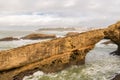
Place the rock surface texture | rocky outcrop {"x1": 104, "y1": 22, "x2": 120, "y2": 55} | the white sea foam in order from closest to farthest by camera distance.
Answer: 1. the white sea foam
2. the rock surface texture
3. rocky outcrop {"x1": 104, "y1": 22, "x2": 120, "y2": 55}

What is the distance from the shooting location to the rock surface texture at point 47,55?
16.3 metres

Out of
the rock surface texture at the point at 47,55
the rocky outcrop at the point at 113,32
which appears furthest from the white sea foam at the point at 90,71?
the rocky outcrop at the point at 113,32

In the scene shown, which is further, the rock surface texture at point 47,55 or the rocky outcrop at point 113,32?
the rocky outcrop at point 113,32

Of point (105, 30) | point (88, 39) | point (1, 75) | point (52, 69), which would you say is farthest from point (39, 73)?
point (105, 30)

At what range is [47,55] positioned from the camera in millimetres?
17234

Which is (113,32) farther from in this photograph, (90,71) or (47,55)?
(47,55)

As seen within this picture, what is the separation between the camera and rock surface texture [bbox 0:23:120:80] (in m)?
16.3

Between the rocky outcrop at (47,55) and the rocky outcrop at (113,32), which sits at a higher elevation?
the rocky outcrop at (113,32)

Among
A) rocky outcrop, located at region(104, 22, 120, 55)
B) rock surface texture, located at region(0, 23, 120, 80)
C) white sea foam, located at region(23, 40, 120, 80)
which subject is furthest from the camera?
rocky outcrop, located at region(104, 22, 120, 55)

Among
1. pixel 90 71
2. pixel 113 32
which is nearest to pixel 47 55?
pixel 90 71

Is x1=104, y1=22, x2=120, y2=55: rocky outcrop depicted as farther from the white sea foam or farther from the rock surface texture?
the white sea foam

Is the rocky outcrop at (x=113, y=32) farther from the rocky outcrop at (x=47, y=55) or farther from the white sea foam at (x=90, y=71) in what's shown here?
the white sea foam at (x=90, y=71)

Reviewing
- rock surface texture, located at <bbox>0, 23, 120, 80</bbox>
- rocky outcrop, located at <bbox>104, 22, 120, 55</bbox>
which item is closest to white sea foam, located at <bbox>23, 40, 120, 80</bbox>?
rock surface texture, located at <bbox>0, 23, 120, 80</bbox>

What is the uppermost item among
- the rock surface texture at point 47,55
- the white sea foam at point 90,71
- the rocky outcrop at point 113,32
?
the rocky outcrop at point 113,32
